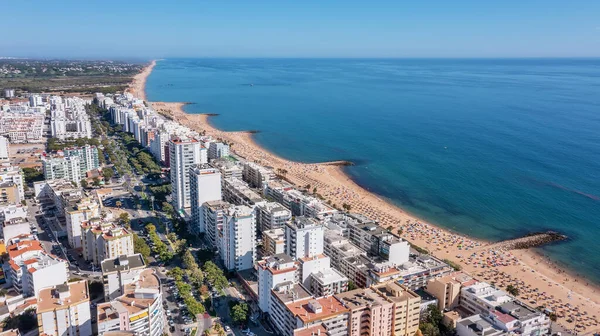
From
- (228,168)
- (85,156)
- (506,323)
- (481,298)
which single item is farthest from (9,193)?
(506,323)

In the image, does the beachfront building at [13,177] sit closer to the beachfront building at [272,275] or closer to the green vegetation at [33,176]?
the green vegetation at [33,176]

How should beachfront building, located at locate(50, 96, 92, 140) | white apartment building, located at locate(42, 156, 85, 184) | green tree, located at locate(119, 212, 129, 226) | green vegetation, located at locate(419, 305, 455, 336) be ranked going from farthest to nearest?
beachfront building, located at locate(50, 96, 92, 140) < white apartment building, located at locate(42, 156, 85, 184) < green tree, located at locate(119, 212, 129, 226) < green vegetation, located at locate(419, 305, 455, 336)

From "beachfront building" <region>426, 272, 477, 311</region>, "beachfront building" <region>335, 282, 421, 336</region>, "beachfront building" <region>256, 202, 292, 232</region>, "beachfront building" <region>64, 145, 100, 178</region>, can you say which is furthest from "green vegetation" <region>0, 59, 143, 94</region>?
"beachfront building" <region>335, 282, 421, 336</region>

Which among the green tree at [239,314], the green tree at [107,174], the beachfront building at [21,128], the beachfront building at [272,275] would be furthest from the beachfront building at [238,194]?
the beachfront building at [21,128]

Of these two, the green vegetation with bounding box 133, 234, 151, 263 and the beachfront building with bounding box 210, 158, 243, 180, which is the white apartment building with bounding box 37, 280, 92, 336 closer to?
the green vegetation with bounding box 133, 234, 151, 263

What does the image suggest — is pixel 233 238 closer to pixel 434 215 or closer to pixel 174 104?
pixel 434 215
